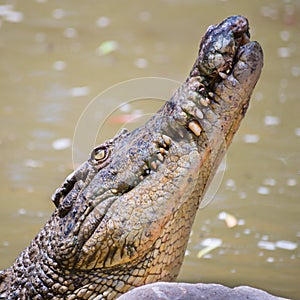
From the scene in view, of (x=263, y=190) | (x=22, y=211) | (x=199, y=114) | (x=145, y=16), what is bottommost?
(x=199, y=114)

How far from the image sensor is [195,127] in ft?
11.6

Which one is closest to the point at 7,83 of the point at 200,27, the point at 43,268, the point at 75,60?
the point at 75,60

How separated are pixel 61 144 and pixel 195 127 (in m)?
4.04

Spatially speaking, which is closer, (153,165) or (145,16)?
(153,165)

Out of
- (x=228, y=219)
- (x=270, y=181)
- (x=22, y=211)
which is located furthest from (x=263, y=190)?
(x=22, y=211)

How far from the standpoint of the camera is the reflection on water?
5.66 metres

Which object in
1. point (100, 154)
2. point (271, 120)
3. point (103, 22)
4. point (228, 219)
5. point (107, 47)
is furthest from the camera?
point (103, 22)

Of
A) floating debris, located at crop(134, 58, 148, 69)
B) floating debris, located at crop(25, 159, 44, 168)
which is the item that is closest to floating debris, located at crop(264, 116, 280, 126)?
floating debris, located at crop(134, 58, 148, 69)

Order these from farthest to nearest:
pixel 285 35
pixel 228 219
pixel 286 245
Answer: pixel 285 35, pixel 228 219, pixel 286 245

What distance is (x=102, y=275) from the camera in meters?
3.59

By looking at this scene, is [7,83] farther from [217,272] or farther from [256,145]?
[217,272]

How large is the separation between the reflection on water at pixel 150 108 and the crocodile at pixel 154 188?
170cm

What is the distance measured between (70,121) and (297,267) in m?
3.37

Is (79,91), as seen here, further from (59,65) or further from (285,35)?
(285,35)
